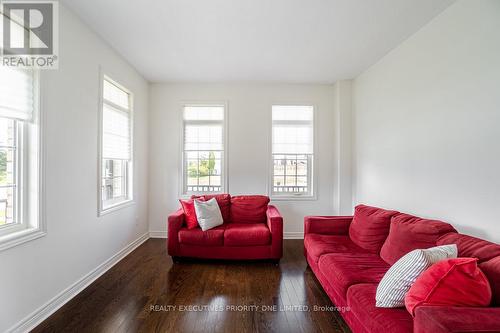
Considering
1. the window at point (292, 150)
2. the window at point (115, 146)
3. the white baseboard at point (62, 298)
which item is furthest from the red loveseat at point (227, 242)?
the window at point (292, 150)

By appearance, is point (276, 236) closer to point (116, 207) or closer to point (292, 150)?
point (292, 150)

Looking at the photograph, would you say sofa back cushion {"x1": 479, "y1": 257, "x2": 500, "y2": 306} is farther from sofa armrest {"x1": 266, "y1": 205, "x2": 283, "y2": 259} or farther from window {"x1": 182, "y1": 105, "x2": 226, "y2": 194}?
window {"x1": 182, "y1": 105, "x2": 226, "y2": 194}

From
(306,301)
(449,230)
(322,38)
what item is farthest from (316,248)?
(322,38)

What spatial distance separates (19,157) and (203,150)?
2.53m

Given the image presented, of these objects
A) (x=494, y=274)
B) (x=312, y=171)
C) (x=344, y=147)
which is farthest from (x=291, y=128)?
(x=494, y=274)

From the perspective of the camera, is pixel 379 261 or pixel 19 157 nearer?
pixel 19 157

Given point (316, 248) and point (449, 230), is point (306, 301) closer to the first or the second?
point (316, 248)

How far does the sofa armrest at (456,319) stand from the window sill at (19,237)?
267cm

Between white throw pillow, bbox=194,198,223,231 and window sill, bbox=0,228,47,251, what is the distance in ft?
5.27

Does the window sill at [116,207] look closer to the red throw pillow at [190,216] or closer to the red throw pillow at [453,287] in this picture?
the red throw pillow at [190,216]

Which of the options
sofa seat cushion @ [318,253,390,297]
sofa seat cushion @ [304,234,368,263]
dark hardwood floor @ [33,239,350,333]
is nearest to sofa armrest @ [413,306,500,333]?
sofa seat cushion @ [318,253,390,297]

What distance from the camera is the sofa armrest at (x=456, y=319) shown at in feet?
3.28

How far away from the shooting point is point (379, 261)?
2.14 metres

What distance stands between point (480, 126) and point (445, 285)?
139 cm
